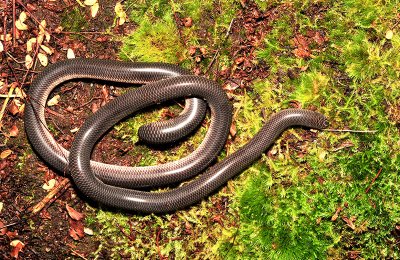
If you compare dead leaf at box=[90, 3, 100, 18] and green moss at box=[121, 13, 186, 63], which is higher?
dead leaf at box=[90, 3, 100, 18]

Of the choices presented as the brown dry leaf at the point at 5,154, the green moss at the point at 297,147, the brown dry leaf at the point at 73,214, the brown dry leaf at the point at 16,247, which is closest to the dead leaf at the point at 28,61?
the brown dry leaf at the point at 5,154

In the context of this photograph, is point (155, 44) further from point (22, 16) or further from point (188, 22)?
point (22, 16)

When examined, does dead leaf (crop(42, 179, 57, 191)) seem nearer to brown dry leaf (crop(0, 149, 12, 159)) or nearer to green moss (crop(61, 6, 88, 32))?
brown dry leaf (crop(0, 149, 12, 159))

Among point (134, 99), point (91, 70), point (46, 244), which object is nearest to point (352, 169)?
point (134, 99)

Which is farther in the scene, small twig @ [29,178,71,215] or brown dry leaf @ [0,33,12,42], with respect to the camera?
brown dry leaf @ [0,33,12,42]

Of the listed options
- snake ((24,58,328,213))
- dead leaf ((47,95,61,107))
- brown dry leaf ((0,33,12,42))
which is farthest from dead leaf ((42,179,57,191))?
brown dry leaf ((0,33,12,42))

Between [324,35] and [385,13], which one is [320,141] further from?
[385,13]

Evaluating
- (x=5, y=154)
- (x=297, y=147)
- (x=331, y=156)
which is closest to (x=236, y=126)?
(x=297, y=147)
